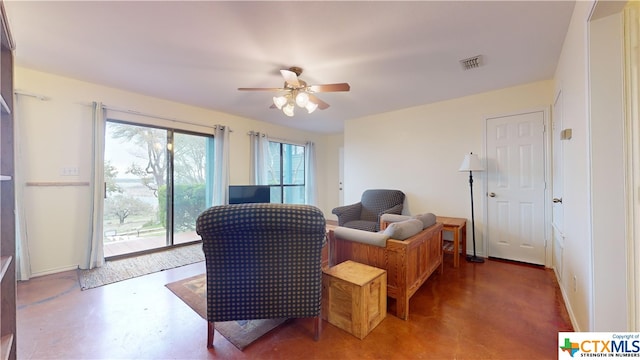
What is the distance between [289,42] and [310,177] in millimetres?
3991

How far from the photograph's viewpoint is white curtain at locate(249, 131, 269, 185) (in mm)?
4719

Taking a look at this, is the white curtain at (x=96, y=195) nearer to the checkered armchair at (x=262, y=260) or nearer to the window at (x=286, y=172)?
the checkered armchair at (x=262, y=260)

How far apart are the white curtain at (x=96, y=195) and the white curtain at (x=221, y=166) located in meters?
1.46

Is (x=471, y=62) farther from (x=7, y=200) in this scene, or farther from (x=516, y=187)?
(x=7, y=200)

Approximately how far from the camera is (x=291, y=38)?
2049mm

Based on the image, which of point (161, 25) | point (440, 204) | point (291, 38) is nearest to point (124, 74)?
point (161, 25)

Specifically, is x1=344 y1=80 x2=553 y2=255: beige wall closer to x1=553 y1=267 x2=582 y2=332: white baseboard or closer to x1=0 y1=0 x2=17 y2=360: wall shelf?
x1=553 y1=267 x2=582 y2=332: white baseboard

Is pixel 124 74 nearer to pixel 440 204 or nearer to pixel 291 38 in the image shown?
pixel 291 38

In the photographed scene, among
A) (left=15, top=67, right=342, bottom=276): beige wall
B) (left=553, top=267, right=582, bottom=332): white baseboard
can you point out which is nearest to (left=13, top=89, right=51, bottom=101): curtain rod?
(left=15, top=67, right=342, bottom=276): beige wall

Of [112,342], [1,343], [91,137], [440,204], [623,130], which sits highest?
[91,137]

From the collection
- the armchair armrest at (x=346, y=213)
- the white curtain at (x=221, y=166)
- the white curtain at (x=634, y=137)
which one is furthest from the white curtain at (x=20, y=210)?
the white curtain at (x=634, y=137)

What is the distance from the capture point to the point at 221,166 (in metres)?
4.21

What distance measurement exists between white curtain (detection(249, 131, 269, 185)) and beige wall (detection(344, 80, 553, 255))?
1.79m

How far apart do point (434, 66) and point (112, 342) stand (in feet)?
12.0
